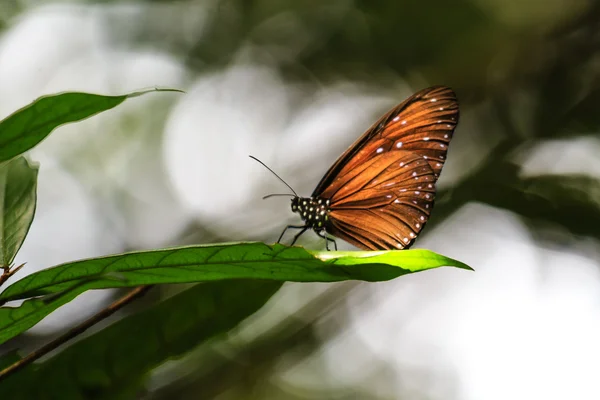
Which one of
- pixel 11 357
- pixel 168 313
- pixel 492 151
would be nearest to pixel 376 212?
pixel 168 313

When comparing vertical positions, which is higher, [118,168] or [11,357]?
[118,168]

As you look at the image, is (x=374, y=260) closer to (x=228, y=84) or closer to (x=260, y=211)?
(x=260, y=211)

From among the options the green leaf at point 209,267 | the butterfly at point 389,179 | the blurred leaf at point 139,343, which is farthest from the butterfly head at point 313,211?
the green leaf at point 209,267

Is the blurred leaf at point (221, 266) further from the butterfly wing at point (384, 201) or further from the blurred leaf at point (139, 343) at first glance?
the butterfly wing at point (384, 201)

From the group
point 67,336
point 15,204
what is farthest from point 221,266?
point 15,204

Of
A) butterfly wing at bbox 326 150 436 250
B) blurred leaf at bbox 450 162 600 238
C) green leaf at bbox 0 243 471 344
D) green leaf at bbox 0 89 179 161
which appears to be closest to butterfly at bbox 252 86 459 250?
butterfly wing at bbox 326 150 436 250

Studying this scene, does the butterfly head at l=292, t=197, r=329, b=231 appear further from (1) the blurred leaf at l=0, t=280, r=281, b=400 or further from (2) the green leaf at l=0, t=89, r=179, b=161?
(2) the green leaf at l=0, t=89, r=179, b=161

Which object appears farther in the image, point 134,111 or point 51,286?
point 134,111

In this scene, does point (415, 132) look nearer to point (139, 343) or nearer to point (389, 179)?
point (389, 179)
